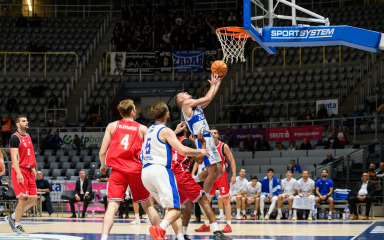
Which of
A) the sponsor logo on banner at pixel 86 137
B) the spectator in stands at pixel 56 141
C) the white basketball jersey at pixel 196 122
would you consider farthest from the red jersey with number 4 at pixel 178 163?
the spectator in stands at pixel 56 141

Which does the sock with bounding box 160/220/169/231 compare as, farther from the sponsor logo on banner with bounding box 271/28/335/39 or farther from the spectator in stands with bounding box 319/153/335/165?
the spectator in stands with bounding box 319/153/335/165

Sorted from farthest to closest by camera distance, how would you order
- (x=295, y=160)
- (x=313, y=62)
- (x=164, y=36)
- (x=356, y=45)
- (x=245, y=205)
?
(x=164, y=36) → (x=313, y=62) → (x=295, y=160) → (x=245, y=205) → (x=356, y=45)

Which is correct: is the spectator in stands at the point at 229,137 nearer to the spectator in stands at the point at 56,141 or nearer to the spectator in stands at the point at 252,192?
the spectator in stands at the point at 252,192

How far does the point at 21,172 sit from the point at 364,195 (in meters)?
10.6

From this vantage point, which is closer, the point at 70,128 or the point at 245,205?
the point at 245,205

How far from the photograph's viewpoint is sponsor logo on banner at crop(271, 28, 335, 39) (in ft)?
32.9

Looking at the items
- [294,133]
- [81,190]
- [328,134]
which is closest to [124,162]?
[81,190]

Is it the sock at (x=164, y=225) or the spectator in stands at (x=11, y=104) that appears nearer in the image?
the sock at (x=164, y=225)

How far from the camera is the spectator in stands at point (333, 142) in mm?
22203

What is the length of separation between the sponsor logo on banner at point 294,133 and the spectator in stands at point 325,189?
15.1ft

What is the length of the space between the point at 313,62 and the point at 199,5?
8.75m

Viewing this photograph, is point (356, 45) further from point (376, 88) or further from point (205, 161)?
point (376, 88)

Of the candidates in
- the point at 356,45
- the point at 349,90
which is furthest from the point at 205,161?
the point at 349,90

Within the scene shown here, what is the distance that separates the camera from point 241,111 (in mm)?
25859
